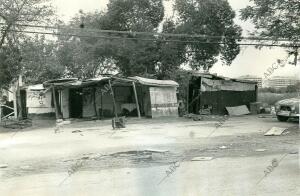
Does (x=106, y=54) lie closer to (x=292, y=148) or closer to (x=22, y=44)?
(x=22, y=44)

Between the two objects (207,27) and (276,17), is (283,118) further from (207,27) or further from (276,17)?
(207,27)

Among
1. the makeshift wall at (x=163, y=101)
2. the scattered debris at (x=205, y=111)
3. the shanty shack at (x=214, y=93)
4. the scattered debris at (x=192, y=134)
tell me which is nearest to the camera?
the scattered debris at (x=192, y=134)

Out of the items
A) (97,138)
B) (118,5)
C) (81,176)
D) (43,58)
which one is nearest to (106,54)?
(118,5)

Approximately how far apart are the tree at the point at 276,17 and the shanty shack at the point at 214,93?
11385 millimetres

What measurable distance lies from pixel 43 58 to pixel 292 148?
21867mm

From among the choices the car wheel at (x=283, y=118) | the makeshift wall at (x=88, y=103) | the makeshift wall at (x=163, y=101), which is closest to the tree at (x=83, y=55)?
the makeshift wall at (x=88, y=103)

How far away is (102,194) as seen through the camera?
24.5ft

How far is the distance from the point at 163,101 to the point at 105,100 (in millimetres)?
3956

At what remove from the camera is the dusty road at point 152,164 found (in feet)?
25.8

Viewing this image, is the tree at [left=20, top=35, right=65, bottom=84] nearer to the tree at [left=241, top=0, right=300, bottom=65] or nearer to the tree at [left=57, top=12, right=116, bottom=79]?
the tree at [left=57, top=12, right=116, bottom=79]

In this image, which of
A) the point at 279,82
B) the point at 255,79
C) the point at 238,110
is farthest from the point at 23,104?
the point at 279,82

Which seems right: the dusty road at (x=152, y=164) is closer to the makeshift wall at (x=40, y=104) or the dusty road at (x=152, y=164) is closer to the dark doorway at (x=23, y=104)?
the makeshift wall at (x=40, y=104)

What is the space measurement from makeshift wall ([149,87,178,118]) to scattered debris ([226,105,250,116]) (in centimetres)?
398

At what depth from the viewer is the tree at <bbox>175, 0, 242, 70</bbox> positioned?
3759 cm
